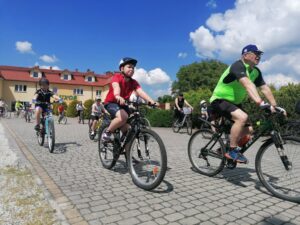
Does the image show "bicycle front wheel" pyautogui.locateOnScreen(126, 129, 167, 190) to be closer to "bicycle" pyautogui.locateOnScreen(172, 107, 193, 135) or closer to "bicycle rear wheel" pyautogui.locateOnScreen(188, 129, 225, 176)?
"bicycle rear wheel" pyautogui.locateOnScreen(188, 129, 225, 176)

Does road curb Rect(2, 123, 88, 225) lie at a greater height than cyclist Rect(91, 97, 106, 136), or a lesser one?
lesser

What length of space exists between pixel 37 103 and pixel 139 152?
15.2ft

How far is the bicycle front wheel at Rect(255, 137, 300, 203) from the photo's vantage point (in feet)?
13.1

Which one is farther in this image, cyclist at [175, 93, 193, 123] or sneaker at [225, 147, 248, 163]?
cyclist at [175, 93, 193, 123]

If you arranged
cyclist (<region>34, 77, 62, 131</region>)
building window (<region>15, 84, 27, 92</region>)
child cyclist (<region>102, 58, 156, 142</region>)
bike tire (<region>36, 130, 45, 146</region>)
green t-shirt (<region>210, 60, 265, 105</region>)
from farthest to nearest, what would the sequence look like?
building window (<region>15, 84, 27, 92</region>) < bike tire (<region>36, 130, 45, 146</region>) < cyclist (<region>34, 77, 62, 131</region>) < child cyclist (<region>102, 58, 156, 142</region>) < green t-shirt (<region>210, 60, 265, 105</region>)

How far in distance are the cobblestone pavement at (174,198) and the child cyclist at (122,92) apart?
88 cm

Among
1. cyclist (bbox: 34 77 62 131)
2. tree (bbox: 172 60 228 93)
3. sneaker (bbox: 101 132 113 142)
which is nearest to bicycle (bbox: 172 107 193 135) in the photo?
cyclist (bbox: 34 77 62 131)

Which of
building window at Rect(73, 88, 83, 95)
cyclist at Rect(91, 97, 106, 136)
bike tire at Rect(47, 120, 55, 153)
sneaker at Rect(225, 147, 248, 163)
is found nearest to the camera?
sneaker at Rect(225, 147, 248, 163)

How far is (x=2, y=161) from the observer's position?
19.7 feet

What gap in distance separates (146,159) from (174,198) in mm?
810

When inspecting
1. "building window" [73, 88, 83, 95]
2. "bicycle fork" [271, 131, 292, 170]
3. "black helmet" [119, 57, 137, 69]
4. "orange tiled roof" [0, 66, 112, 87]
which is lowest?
"bicycle fork" [271, 131, 292, 170]

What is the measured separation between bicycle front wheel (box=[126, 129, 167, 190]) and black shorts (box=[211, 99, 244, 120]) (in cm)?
125

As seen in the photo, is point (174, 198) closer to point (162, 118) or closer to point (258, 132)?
point (258, 132)

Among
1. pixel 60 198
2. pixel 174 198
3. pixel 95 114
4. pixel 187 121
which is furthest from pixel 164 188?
pixel 187 121
